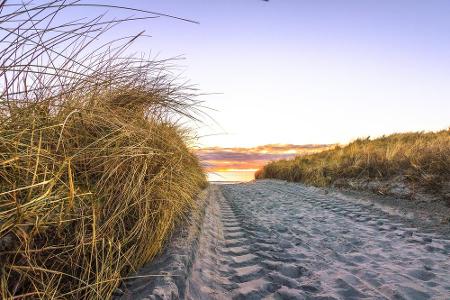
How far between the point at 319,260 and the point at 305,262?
13cm

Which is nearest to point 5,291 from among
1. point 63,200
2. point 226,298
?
point 63,200

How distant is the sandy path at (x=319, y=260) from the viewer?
237cm

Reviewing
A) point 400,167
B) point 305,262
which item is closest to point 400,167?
point 400,167

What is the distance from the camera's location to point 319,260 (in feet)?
9.79

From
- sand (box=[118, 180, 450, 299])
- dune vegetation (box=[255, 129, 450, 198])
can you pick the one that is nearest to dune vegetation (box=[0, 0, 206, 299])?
sand (box=[118, 180, 450, 299])

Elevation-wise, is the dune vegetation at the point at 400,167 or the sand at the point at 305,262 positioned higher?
the dune vegetation at the point at 400,167

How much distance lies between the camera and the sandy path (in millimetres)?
2373

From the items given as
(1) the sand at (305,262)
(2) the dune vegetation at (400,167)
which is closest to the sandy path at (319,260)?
(1) the sand at (305,262)

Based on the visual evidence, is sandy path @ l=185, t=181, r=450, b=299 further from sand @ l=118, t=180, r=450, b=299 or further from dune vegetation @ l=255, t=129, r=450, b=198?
dune vegetation @ l=255, t=129, r=450, b=198

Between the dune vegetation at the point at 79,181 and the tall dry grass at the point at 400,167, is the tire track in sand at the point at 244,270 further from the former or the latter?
the tall dry grass at the point at 400,167

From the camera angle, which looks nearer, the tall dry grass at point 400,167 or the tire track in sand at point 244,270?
the tire track in sand at point 244,270

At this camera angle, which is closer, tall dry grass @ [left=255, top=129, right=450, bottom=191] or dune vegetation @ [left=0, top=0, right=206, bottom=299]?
dune vegetation @ [left=0, top=0, right=206, bottom=299]

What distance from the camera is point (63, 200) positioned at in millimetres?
1953

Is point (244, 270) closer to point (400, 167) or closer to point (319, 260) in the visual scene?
point (319, 260)
